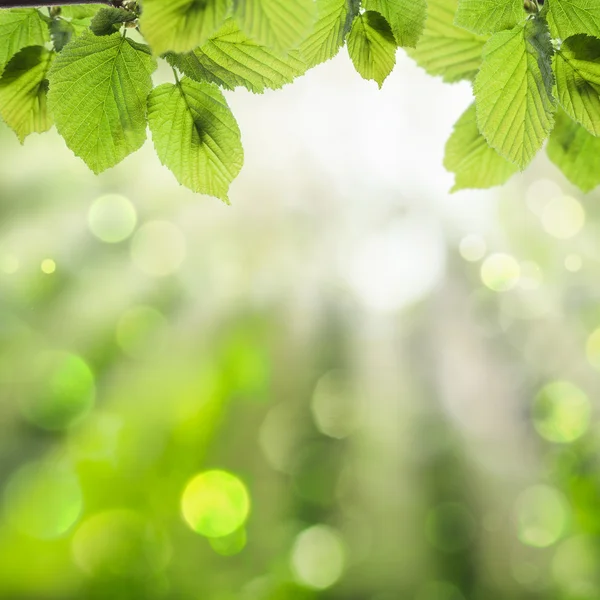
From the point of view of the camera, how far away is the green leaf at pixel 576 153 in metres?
0.29

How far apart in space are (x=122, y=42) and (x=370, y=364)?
222 centimetres

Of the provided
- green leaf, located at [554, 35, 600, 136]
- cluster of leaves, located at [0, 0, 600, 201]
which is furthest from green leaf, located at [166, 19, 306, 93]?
green leaf, located at [554, 35, 600, 136]

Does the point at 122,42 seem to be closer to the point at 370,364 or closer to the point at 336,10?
the point at 336,10

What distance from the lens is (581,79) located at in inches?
8.7

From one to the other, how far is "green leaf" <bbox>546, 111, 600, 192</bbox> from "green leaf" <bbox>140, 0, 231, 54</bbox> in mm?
205

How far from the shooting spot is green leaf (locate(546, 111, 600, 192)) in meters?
0.29

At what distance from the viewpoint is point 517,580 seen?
2.18 meters

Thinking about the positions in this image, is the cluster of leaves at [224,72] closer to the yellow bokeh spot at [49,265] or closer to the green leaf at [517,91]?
the green leaf at [517,91]

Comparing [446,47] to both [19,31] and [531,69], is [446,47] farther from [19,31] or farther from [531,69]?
[19,31]

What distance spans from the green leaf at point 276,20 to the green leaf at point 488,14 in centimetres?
9

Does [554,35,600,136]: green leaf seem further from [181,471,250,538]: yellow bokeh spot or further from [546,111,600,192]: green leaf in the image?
[181,471,250,538]: yellow bokeh spot

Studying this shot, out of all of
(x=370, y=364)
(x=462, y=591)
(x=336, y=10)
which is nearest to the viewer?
(x=336, y=10)

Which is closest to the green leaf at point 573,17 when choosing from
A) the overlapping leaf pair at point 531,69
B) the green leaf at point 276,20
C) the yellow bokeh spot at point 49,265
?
the overlapping leaf pair at point 531,69

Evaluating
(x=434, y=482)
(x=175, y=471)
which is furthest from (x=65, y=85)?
(x=434, y=482)
